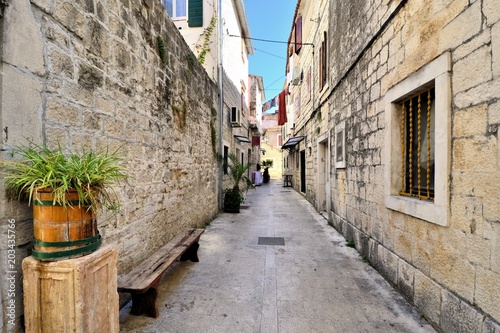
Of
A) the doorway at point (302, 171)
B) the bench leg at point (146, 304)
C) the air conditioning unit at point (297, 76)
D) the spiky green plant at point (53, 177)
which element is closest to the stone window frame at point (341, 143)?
the bench leg at point (146, 304)

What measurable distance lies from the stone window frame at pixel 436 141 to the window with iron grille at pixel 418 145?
8 centimetres

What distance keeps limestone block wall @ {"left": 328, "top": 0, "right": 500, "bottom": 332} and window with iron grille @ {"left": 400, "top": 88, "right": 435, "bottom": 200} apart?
0.85ft

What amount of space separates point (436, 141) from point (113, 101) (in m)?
3.20

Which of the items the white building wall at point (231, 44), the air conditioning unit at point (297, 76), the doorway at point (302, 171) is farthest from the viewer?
the doorway at point (302, 171)

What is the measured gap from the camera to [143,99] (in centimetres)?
318

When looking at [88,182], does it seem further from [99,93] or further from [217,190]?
[217,190]

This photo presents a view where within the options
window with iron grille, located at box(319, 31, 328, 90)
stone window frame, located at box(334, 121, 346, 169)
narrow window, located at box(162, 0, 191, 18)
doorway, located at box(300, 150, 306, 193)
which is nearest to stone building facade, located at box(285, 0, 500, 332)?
stone window frame, located at box(334, 121, 346, 169)

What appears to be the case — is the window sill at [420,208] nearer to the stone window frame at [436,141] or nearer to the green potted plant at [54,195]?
the stone window frame at [436,141]

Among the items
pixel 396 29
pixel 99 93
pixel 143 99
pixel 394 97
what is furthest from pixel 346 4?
pixel 99 93

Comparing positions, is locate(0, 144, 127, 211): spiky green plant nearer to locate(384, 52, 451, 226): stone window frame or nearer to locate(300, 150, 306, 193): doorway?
locate(384, 52, 451, 226): stone window frame

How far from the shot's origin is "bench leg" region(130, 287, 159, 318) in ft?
7.75

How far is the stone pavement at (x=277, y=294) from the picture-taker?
7.44 feet

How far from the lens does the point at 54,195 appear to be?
1429mm

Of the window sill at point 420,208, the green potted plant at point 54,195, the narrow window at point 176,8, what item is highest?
the narrow window at point 176,8
